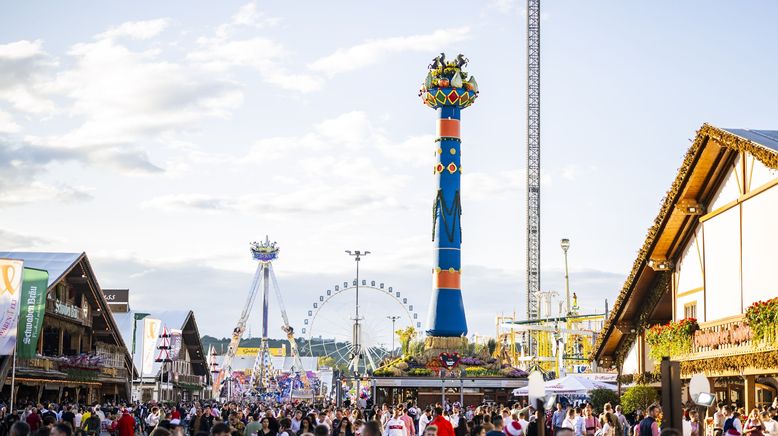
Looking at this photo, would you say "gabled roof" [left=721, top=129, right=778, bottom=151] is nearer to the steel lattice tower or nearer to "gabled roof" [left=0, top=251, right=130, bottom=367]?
"gabled roof" [left=0, top=251, right=130, bottom=367]

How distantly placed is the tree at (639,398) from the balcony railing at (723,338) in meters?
2.68

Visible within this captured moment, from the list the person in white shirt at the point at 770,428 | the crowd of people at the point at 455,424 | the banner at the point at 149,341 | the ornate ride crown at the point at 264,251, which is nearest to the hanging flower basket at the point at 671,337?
the crowd of people at the point at 455,424

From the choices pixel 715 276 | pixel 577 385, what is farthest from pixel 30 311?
pixel 715 276

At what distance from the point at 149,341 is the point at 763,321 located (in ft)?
154

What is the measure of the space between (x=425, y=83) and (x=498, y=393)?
19089mm

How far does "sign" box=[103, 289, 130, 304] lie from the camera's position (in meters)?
86.9

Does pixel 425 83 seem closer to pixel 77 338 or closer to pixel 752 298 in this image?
pixel 77 338

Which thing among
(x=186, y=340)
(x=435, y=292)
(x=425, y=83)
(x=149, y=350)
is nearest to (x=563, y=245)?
(x=435, y=292)

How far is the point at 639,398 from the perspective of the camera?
33250 mm

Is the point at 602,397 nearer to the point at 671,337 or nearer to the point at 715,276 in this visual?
the point at 671,337

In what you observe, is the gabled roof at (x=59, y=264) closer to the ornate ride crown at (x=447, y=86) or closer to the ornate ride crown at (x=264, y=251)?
the ornate ride crown at (x=447, y=86)

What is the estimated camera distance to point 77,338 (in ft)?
199

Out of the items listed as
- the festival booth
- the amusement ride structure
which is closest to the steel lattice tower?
the amusement ride structure

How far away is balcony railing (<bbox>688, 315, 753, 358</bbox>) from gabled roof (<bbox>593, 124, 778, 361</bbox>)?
3202mm
